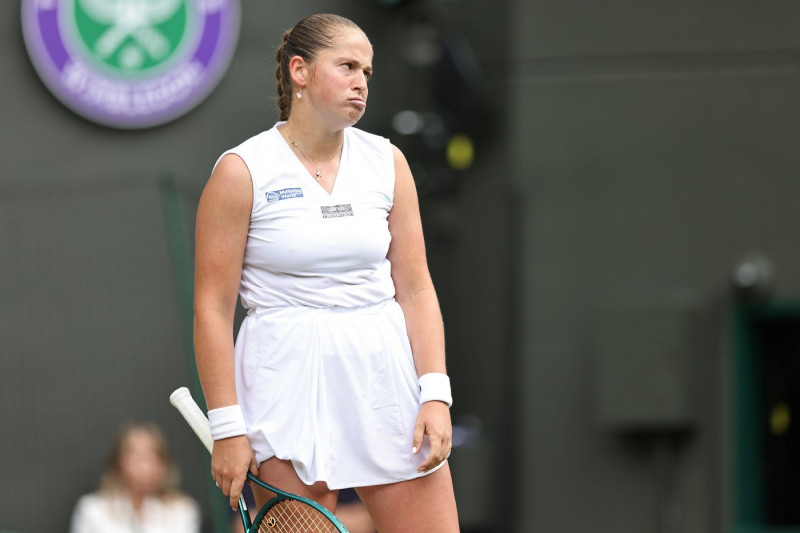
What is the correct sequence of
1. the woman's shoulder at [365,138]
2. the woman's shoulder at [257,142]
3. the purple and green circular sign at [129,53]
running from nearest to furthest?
the woman's shoulder at [257,142] < the woman's shoulder at [365,138] < the purple and green circular sign at [129,53]

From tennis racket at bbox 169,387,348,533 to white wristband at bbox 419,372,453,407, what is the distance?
1.16ft

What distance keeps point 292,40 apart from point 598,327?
17.3ft

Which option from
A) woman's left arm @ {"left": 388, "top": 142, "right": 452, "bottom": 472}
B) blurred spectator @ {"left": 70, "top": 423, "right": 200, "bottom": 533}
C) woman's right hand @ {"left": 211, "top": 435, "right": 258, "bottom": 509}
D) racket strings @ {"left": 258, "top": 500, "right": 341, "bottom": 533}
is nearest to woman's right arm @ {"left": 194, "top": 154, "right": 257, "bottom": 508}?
woman's right hand @ {"left": 211, "top": 435, "right": 258, "bottom": 509}

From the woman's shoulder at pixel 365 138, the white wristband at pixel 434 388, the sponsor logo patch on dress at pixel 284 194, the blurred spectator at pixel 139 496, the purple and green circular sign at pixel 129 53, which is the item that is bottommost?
the blurred spectator at pixel 139 496

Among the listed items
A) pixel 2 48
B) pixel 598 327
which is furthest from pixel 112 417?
pixel 598 327

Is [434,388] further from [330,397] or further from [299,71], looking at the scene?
[299,71]

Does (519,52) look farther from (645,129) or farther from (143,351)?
(143,351)

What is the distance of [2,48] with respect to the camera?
354 inches

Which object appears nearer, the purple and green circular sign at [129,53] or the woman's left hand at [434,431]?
the woman's left hand at [434,431]

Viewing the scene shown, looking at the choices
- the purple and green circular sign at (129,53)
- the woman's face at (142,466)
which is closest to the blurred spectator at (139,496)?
the woman's face at (142,466)

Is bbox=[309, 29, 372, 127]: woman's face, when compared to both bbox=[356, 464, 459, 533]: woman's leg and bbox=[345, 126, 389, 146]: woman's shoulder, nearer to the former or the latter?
bbox=[345, 126, 389, 146]: woman's shoulder

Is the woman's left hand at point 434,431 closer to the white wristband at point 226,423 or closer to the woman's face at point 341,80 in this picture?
the white wristband at point 226,423

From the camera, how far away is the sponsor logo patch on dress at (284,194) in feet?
9.46

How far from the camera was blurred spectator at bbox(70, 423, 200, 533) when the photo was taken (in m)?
7.56
